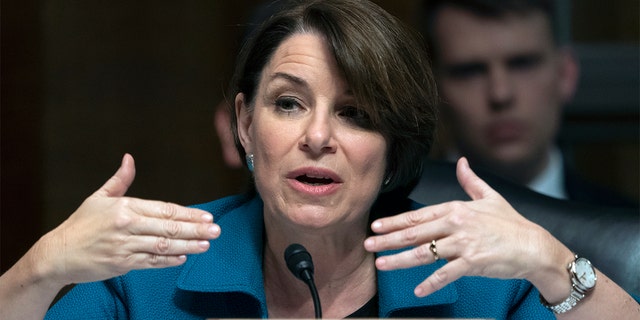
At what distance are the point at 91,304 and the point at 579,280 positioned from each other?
1.07 m

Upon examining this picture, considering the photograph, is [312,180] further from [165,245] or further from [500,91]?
[500,91]

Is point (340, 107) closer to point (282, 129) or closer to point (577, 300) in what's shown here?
point (282, 129)

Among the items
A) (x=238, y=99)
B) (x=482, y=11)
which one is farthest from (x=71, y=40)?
(x=238, y=99)

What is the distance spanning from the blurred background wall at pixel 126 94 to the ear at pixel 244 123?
251 cm

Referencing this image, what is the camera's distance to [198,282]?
2486mm

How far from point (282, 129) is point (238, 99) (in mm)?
296

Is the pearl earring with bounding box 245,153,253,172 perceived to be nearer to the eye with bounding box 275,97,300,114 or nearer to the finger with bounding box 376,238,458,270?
the eye with bounding box 275,97,300,114

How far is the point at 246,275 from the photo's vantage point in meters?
2.52

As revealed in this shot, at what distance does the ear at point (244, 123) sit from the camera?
2.59 metres

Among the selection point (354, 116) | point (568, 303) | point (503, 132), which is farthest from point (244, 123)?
point (503, 132)

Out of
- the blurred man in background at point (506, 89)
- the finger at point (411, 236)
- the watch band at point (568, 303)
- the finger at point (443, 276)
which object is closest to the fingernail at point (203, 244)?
the finger at point (411, 236)

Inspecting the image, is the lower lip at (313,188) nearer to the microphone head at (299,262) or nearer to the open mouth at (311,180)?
the open mouth at (311,180)

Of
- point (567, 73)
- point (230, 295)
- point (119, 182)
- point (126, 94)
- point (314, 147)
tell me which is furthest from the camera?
point (126, 94)

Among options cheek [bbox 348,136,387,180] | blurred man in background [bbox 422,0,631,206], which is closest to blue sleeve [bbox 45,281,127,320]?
cheek [bbox 348,136,387,180]
